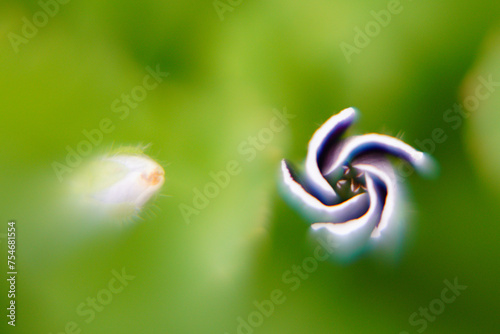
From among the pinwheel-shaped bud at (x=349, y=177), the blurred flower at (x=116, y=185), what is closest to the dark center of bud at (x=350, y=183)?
the pinwheel-shaped bud at (x=349, y=177)

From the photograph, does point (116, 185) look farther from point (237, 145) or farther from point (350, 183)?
point (350, 183)

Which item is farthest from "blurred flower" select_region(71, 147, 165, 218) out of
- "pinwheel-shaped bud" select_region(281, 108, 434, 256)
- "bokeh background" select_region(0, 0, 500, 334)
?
"pinwheel-shaped bud" select_region(281, 108, 434, 256)

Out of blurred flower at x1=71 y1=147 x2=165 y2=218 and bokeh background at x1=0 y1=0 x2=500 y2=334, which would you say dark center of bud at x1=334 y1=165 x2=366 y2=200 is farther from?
blurred flower at x1=71 y1=147 x2=165 y2=218

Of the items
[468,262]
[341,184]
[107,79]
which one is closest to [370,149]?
[341,184]

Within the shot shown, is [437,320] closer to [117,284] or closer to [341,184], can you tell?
[341,184]

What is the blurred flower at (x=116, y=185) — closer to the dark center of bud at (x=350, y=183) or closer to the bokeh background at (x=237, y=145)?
the bokeh background at (x=237, y=145)

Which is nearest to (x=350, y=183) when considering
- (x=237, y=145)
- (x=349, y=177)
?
(x=349, y=177)
